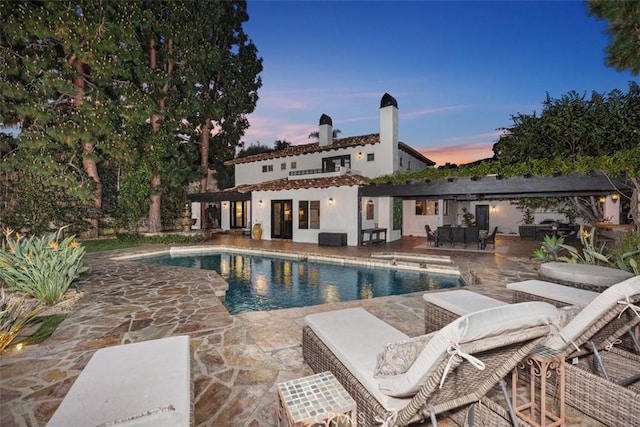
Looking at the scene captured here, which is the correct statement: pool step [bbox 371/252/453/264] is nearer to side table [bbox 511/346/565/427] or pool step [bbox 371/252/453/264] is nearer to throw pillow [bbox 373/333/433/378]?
side table [bbox 511/346/565/427]

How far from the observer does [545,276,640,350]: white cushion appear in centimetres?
216

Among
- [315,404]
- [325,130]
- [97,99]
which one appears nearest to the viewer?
[315,404]

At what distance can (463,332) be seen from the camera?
156 centimetres

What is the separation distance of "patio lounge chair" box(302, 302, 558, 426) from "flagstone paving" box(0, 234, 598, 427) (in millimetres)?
1018

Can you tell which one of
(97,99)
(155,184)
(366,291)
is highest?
(97,99)

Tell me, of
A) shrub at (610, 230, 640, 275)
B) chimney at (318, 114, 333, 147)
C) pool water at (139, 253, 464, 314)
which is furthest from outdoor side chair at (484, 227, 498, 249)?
chimney at (318, 114, 333, 147)

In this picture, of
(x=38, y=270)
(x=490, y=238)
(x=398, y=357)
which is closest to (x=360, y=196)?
(x=490, y=238)

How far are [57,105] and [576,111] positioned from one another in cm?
2391

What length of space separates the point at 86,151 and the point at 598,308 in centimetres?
1988

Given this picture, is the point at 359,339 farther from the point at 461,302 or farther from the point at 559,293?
the point at 559,293

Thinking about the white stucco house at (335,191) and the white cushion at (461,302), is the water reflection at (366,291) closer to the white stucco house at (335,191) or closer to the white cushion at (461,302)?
the white cushion at (461,302)

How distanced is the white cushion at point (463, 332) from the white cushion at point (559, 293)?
2329 millimetres

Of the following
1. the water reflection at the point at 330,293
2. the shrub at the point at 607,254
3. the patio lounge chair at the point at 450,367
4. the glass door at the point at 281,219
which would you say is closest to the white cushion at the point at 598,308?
the patio lounge chair at the point at 450,367

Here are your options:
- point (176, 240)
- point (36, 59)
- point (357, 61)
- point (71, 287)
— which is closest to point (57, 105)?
point (36, 59)
